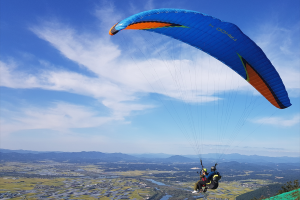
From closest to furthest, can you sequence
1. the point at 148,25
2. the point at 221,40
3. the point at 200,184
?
the point at 148,25 → the point at 221,40 → the point at 200,184

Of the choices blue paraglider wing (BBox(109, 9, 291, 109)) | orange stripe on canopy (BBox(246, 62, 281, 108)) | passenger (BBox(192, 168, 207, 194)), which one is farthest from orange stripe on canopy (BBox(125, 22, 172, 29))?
passenger (BBox(192, 168, 207, 194))

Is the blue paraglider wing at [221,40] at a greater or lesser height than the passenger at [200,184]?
greater

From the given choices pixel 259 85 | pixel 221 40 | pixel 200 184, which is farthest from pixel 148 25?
pixel 200 184

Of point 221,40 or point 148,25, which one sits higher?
point 148,25

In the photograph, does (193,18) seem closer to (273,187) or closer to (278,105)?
(278,105)

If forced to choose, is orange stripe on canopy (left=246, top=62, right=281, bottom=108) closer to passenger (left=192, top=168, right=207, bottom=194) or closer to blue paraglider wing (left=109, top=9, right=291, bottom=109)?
blue paraglider wing (left=109, top=9, right=291, bottom=109)

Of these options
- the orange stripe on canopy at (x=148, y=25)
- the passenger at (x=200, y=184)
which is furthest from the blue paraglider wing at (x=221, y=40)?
the passenger at (x=200, y=184)

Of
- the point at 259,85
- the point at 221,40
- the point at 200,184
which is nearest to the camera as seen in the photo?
the point at 221,40

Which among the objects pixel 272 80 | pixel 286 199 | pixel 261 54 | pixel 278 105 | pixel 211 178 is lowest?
pixel 286 199

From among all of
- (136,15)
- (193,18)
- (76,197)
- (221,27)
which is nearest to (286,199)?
(221,27)

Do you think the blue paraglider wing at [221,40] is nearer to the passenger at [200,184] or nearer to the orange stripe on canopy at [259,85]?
the orange stripe on canopy at [259,85]

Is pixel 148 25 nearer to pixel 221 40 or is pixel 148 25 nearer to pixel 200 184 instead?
pixel 221 40
